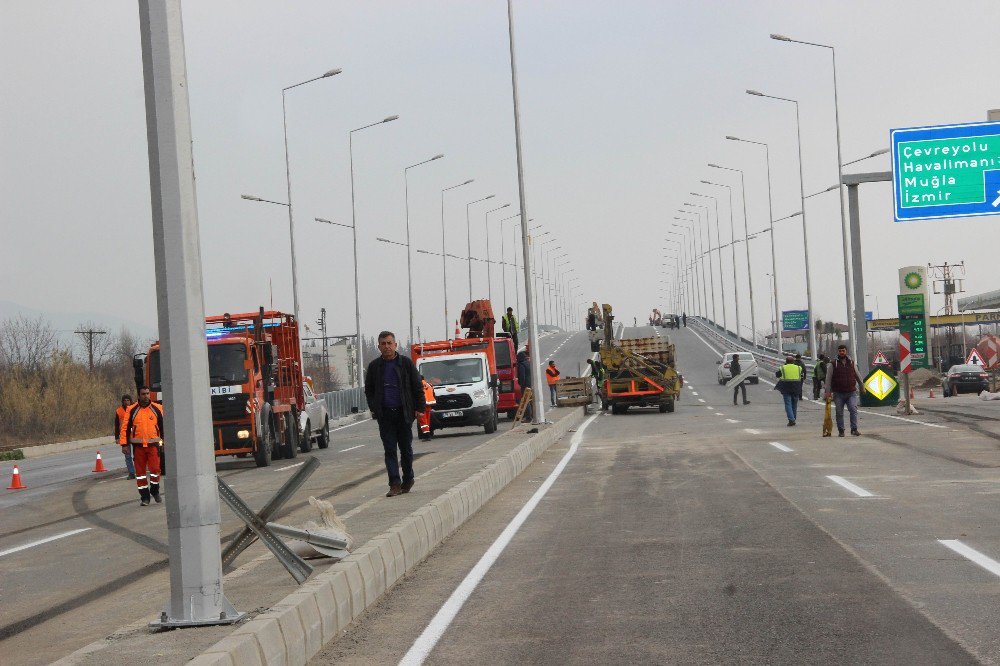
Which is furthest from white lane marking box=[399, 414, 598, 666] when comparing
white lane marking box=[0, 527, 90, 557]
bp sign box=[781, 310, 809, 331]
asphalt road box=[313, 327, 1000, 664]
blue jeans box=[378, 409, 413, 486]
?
bp sign box=[781, 310, 809, 331]

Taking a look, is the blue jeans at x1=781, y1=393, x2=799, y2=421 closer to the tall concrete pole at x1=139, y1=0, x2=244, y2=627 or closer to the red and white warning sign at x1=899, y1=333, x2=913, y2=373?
the red and white warning sign at x1=899, y1=333, x2=913, y2=373

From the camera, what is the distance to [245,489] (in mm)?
21703

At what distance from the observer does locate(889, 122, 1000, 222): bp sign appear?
34.1 m

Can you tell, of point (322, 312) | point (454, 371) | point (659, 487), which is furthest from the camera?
point (322, 312)

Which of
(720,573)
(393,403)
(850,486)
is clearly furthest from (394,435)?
(720,573)

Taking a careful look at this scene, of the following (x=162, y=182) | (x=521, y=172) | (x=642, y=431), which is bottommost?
(x=642, y=431)

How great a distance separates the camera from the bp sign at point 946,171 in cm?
3412

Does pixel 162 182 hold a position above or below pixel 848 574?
above

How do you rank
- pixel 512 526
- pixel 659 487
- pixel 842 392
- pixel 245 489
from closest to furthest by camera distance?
pixel 512 526, pixel 659 487, pixel 245 489, pixel 842 392

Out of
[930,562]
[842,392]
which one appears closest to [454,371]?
[842,392]

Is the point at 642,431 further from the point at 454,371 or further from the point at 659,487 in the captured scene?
the point at 659,487

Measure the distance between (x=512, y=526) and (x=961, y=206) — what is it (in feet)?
80.5

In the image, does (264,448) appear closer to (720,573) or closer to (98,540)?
(98,540)

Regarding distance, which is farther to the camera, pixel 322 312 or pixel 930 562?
pixel 322 312
